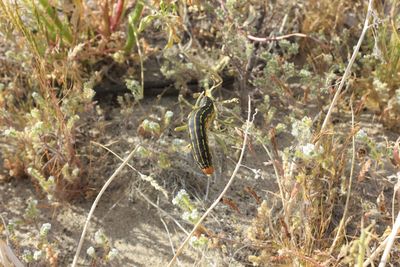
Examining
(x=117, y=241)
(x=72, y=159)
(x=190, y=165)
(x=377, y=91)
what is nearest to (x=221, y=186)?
(x=190, y=165)

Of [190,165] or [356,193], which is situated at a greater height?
[190,165]

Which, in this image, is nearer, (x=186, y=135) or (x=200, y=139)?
(x=200, y=139)

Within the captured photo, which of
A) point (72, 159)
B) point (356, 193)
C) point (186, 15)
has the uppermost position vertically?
point (186, 15)

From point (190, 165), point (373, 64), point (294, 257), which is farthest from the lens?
point (373, 64)

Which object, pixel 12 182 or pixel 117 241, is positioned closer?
pixel 117 241

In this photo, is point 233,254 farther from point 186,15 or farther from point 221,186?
point 186,15

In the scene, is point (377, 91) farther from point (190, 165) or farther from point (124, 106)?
point (124, 106)

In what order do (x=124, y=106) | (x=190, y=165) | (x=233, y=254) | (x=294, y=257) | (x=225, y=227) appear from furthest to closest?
(x=124, y=106)
(x=190, y=165)
(x=225, y=227)
(x=233, y=254)
(x=294, y=257)

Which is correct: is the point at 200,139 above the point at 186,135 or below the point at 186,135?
above
